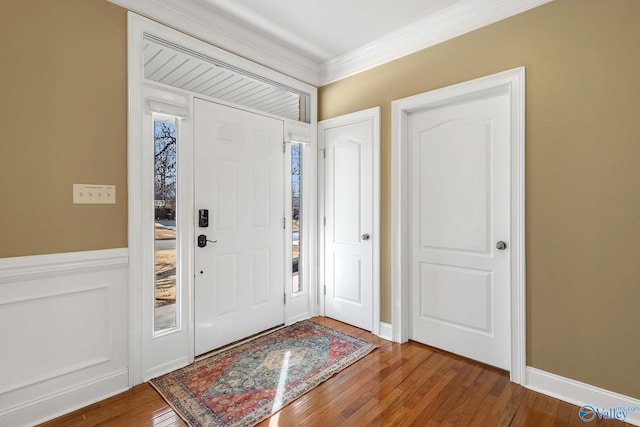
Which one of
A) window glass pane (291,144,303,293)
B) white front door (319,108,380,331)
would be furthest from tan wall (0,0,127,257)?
white front door (319,108,380,331)

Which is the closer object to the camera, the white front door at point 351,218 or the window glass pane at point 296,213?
the white front door at point 351,218

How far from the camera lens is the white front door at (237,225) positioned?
8.47 feet

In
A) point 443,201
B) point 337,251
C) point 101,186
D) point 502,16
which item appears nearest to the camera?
point 101,186

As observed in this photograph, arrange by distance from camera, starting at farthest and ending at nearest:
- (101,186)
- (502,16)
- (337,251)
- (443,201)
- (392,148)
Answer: (337,251)
(392,148)
(443,201)
(502,16)
(101,186)

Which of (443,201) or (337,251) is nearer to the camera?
(443,201)

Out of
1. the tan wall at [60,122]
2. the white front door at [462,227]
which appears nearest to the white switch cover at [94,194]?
the tan wall at [60,122]

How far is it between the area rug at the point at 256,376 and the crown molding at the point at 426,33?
2.69 meters

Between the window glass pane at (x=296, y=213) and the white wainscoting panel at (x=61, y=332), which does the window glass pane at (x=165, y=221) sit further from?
the window glass pane at (x=296, y=213)

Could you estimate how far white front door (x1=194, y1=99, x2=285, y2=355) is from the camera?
2.58 metres

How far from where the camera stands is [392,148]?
9.51 feet

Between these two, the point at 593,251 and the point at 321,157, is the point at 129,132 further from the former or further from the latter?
the point at 593,251

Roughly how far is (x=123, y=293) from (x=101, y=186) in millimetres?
742

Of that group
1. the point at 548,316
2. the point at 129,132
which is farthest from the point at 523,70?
the point at 129,132

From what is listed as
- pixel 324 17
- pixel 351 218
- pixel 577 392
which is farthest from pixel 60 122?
pixel 577 392
